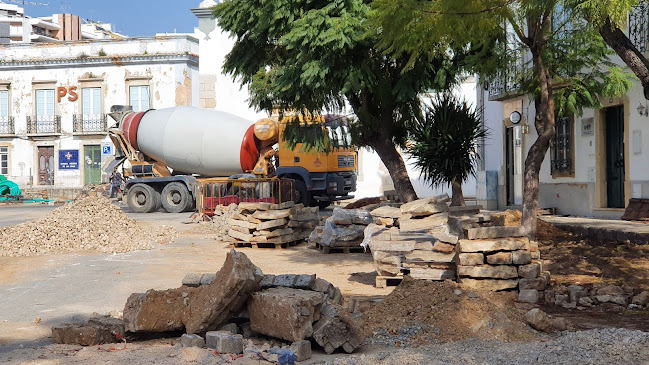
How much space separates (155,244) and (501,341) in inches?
428

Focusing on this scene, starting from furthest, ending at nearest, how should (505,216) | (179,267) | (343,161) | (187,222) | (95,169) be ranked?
(95,169)
(343,161)
(187,222)
(505,216)
(179,267)

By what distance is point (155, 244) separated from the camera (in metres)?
16.0

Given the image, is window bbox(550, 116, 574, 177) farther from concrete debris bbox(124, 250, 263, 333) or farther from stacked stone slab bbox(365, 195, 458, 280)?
concrete debris bbox(124, 250, 263, 333)

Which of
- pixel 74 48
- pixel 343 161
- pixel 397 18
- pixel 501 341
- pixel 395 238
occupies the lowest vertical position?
pixel 501 341

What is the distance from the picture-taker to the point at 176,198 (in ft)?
87.0

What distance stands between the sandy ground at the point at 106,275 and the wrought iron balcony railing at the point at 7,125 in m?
33.2

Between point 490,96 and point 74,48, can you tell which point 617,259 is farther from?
point 74,48

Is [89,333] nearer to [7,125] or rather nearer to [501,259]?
[501,259]

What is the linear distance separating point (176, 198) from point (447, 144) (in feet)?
47.9

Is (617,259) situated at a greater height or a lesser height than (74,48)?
lesser

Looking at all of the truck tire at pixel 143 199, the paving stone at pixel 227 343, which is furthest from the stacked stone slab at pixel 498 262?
the truck tire at pixel 143 199

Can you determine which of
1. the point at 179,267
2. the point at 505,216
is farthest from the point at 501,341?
the point at 505,216

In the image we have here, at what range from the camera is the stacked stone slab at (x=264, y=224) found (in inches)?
613

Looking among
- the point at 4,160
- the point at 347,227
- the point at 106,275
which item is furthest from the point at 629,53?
the point at 4,160
